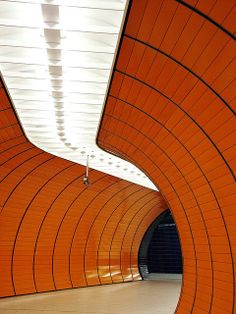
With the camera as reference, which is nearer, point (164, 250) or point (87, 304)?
point (87, 304)

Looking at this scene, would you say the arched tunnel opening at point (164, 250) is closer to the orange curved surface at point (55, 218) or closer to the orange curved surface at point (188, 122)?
the orange curved surface at point (55, 218)

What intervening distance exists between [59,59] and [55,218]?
1466cm

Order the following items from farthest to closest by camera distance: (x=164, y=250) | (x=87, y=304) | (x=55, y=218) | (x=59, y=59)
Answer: (x=164, y=250) → (x=55, y=218) → (x=87, y=304) → (x=59, y=59)

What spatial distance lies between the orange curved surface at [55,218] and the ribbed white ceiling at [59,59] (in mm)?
1395

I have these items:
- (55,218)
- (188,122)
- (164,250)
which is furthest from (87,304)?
(164,250)

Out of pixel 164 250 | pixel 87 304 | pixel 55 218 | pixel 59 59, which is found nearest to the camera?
pixel 59 59

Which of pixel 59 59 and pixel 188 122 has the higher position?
pixel 59 59

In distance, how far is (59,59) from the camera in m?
8.16

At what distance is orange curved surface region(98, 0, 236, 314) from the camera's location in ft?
20.1

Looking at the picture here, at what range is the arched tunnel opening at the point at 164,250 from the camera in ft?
116

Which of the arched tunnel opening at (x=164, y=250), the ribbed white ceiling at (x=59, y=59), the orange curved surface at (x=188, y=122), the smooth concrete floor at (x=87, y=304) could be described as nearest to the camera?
the orange curved surface at (x=188, y=122)

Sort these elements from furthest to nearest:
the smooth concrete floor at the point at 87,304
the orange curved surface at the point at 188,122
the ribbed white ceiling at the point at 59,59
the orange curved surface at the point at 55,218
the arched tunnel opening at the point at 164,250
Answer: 1. the arched tunnel opening at the point at 164,250
2. the orange curved surface at the point at 55,218
3. the smooth concrete floor at the point at 87,304
4. the ribbed white ceiling at the point at 59,59
5. the orange curved surface at the point at 188,122

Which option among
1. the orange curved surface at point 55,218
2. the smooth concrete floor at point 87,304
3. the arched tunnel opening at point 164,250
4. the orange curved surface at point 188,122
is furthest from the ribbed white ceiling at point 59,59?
the arched tunnel opening at point 164,250

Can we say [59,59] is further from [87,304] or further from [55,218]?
[55,218]
